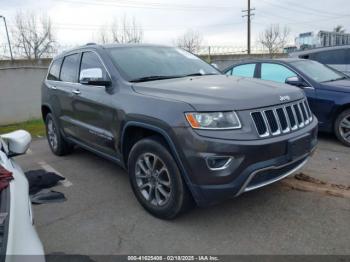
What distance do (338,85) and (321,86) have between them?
279 millimetres

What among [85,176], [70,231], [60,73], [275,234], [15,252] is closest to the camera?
[15,252]

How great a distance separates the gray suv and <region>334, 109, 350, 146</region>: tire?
8.01 feet

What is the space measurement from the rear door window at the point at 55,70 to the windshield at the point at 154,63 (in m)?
1.73

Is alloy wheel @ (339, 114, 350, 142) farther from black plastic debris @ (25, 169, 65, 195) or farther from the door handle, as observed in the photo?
black plastic debris @ (25, 169, 65, 195)

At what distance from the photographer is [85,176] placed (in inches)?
202

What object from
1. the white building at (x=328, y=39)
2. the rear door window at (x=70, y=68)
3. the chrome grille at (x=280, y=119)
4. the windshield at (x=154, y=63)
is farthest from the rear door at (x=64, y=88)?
the white building at (x=328, y=39)

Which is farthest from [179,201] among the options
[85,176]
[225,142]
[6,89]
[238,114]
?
[6,89]

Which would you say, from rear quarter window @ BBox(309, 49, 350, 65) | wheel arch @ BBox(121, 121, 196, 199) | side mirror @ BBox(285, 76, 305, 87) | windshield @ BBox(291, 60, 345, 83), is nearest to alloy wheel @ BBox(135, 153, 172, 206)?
wheel arch @ BBox(121, 121, 196, 199)

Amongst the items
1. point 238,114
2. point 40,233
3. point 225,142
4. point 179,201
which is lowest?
point 40,233

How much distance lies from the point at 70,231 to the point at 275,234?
2036 millimetres

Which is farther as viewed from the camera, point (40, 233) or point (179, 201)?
point (40, 233)

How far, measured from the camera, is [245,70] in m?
7.56

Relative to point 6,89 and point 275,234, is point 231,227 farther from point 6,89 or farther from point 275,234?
point 6,89

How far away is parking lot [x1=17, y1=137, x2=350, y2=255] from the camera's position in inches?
121
